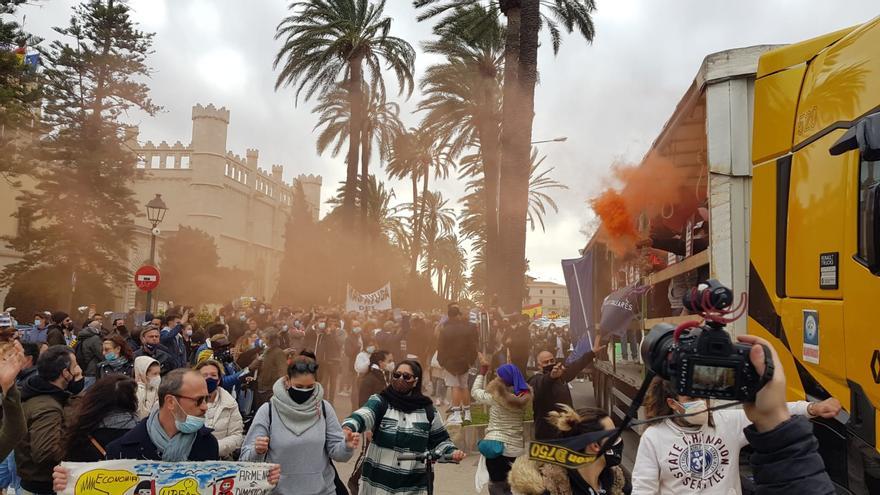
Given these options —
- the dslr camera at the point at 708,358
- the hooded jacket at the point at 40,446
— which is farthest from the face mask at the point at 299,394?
the dslr camera at the point at 708,358

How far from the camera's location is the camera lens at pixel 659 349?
179 centimetres

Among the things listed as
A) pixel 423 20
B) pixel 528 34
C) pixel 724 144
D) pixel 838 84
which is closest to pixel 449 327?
pixel 528 34

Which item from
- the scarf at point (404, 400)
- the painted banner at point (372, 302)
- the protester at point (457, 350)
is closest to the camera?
the scarf at point (404, 400)

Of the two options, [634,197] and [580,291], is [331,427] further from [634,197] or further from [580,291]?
[580,291]

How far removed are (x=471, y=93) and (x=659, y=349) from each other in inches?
961

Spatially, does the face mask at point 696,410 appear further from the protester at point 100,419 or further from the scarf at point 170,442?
the protester at point 100,419

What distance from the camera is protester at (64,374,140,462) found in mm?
3975

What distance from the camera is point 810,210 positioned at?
13.1 ft

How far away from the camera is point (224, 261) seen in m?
79.2

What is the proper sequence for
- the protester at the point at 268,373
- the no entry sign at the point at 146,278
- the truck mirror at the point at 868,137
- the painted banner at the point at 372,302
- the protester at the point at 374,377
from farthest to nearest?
1. the painted banner at the point at 372,302
2. the no entry sign at the point at 146,278
3. the protester at the point at 268,373
4. the protester at the point at 374,377
5. the truck mirror at the point at 868,137

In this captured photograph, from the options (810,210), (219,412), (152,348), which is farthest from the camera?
(152,348)

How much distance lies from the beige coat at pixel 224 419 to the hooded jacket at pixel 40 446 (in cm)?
126

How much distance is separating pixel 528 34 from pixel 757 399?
12.5 m

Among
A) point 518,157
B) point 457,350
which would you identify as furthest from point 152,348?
point 518,157
